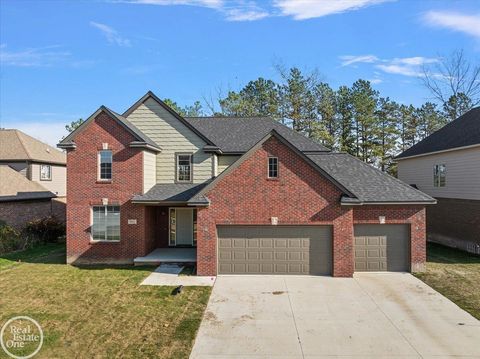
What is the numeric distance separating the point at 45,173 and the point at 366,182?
26.6m

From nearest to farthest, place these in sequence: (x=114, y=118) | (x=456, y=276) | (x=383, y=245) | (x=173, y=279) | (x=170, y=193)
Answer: (x=173, y=279)
(x=456, y=276)
(x=383, y=245)
(x=114, y=118)
(x=170, y=193)

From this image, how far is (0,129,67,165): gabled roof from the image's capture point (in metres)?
28.7

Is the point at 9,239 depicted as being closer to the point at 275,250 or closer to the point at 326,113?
the point at 275,250

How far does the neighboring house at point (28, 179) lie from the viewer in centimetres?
2294

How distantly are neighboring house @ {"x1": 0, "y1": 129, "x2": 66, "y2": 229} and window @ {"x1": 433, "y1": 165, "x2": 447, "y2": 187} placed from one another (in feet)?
87.2

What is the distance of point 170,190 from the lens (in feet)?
60.1

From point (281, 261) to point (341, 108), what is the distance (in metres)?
35.1

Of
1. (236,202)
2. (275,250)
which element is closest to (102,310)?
(236,202)

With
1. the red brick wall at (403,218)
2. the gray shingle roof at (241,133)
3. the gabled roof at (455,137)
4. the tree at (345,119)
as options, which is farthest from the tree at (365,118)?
the red brick wall at (403,218)

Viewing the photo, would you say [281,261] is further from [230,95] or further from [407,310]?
[230,95]

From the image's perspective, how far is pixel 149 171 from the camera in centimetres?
1839

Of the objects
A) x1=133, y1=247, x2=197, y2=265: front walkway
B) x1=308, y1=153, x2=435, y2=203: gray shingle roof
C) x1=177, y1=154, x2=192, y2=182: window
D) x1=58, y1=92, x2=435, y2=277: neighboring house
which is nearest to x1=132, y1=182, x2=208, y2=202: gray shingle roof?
x1=58, y1=92, x2=435, y2=277: neighboring house

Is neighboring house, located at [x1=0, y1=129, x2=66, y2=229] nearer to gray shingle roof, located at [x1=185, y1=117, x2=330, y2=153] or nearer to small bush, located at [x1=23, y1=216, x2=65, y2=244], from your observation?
small bush, located at [x1=23, y1=216, x2=65, y2=244]

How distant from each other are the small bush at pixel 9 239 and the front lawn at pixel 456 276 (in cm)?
2125
